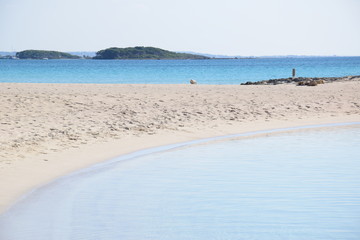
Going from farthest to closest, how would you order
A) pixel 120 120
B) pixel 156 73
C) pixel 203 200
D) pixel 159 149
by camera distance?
pixel 156 73, pixel 120 120, pixel 159 149, pixel 203 200

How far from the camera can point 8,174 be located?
902cm

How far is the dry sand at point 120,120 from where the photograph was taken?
10148 mm

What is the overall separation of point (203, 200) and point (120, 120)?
745 centimetres

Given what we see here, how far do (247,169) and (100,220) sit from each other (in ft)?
13.0

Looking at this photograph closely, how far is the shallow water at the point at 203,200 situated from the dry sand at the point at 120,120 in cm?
81

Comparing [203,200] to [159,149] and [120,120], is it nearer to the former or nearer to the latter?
[159,149]

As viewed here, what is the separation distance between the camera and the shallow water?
643cm

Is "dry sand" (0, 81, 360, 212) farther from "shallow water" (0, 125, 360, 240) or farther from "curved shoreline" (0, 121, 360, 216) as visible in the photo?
"shallow water" (0, 125, 360, 240)

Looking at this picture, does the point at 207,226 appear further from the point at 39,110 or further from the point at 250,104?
the point at 250,104

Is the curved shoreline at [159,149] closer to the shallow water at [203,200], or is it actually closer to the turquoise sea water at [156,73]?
the shallow water at [203,200]

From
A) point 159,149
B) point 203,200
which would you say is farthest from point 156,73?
point 203,200

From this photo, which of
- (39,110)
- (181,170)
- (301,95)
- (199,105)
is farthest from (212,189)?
(301,95)

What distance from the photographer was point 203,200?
780cm

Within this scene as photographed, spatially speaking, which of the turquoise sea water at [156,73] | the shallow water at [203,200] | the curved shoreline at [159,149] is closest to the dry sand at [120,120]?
the curved shoreline at [159,149]
